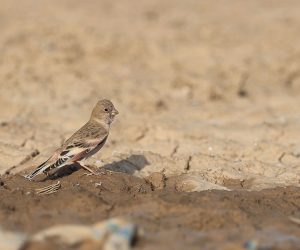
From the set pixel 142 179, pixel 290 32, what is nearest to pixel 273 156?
pixel 142 179

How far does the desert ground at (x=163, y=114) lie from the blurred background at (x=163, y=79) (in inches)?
1.2

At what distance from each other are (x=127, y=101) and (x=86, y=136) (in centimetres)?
380

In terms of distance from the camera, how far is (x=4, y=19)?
16172 mm

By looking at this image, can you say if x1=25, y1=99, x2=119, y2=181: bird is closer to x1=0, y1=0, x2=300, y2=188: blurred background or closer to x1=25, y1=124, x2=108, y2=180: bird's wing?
x1=25, y1=124, x2=108, y2=180: bird's wing

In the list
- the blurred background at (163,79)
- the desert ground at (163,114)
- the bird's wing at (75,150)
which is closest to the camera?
the desert ground at (163,114)

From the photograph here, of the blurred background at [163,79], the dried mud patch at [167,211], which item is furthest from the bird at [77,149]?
the blurred background at [163,79]

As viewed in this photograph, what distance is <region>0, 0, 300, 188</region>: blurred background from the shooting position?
985 centimetres

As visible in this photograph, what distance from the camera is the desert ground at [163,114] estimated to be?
21.7ft

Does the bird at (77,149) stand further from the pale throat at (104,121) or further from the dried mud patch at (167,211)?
the dried mud patch at (167,211)

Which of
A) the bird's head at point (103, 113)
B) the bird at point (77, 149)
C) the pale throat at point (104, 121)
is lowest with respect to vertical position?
the bird at point (77, 149)

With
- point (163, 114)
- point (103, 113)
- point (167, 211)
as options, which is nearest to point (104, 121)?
Answer: point (103, 113)

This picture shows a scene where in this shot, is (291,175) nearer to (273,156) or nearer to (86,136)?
(273,156)

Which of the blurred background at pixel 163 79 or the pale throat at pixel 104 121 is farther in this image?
the blurred background at pixel 163 79

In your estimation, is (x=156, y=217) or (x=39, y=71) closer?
(x=156, y=217)
